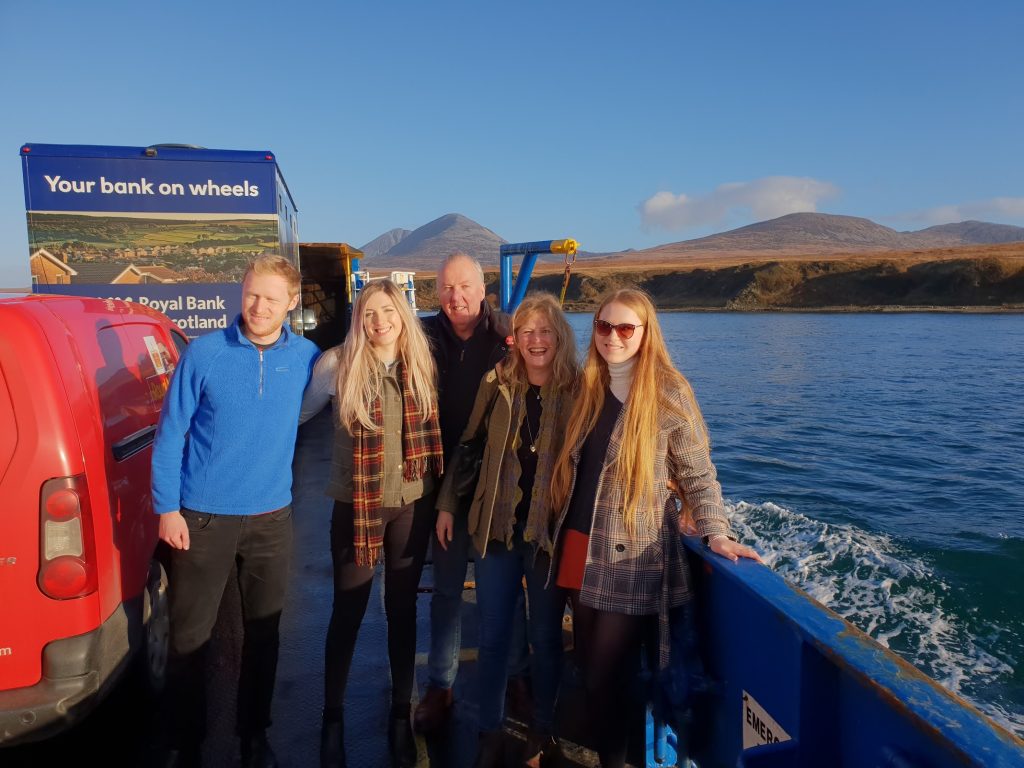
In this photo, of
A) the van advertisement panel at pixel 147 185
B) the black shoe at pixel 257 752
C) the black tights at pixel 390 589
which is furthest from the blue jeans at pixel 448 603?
the van advertisement panel at pixel 147 185

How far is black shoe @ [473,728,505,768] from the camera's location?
8.85 ft

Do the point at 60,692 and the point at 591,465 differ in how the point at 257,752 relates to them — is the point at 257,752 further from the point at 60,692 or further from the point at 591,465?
the point at 591,465

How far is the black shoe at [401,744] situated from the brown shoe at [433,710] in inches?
2.5

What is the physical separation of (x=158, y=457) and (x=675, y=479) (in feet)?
5.83

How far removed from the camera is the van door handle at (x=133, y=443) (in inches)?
103

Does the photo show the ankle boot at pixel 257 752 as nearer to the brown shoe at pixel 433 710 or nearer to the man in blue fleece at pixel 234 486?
the man in blue fleece at pixel 234 486

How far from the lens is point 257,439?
2.58m

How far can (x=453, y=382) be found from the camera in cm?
299

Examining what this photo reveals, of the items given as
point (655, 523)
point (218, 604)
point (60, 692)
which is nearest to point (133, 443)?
point (218, 604)

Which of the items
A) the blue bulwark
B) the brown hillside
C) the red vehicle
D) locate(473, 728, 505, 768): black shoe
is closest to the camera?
the blue bulwark

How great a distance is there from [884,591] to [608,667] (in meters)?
6.13

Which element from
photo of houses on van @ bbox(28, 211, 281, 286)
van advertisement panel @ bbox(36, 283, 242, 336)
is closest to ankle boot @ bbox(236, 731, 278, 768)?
photo of houses on van @ bbox(28, 211, 281, 286)

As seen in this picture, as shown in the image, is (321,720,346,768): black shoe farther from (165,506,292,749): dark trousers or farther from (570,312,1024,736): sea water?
(570,312,1024,736): sea water

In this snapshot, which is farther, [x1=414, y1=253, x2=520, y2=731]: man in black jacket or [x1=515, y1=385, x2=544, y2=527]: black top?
[x1=414, y1=253, x2=520, y2=731]: man in black jacket
